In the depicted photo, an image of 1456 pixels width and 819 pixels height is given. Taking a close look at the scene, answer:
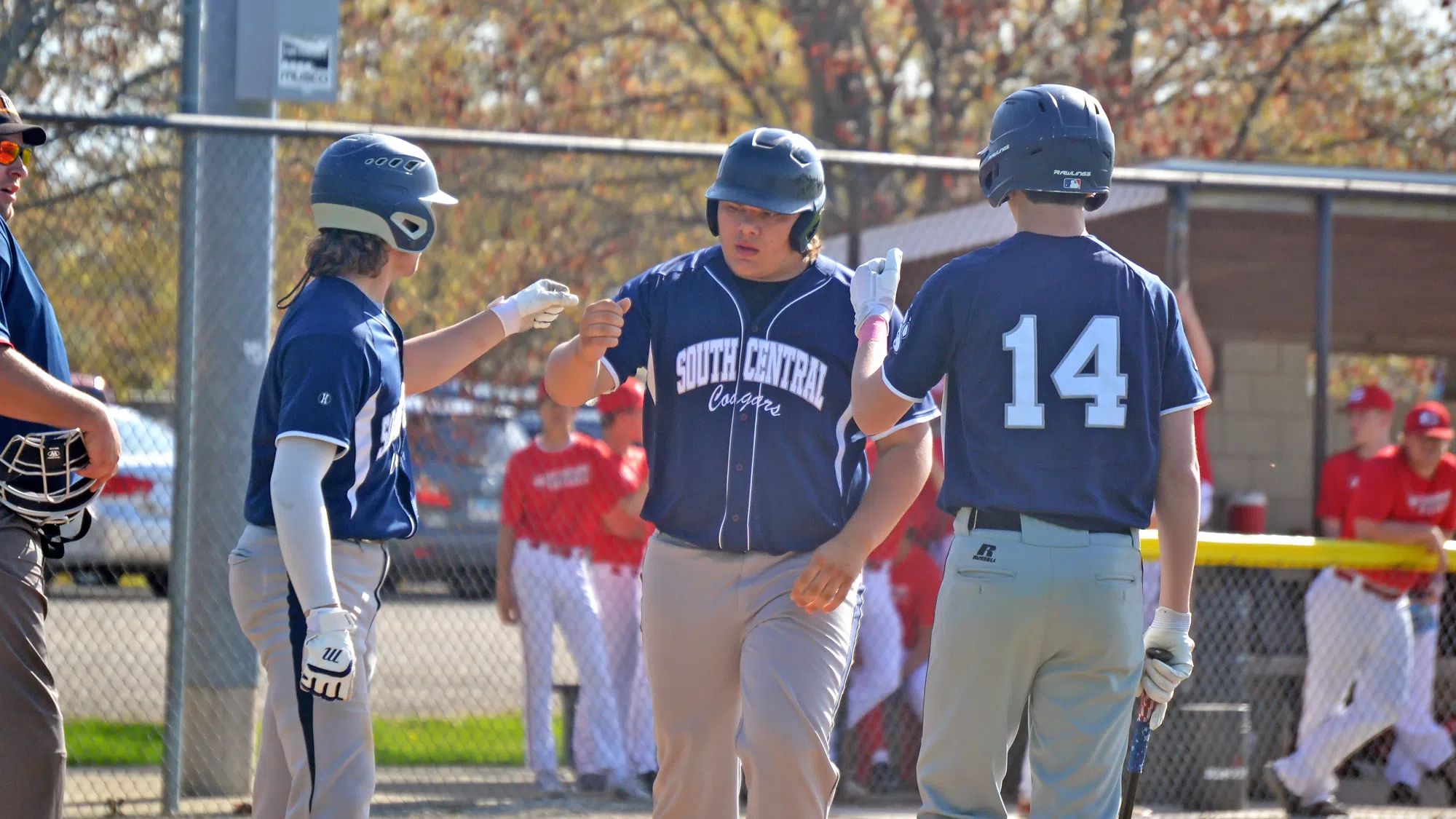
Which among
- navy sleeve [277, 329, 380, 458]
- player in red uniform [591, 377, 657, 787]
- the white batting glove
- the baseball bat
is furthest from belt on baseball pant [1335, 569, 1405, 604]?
navy sleeve [277, 329, 380, 458]

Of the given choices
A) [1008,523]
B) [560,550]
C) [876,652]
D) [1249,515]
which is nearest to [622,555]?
[560,550]

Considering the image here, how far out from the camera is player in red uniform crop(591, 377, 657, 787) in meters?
7.57

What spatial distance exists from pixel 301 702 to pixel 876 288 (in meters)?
1.71

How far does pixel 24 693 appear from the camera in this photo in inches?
146

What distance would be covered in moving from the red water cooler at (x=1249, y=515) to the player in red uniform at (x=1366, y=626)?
260cm

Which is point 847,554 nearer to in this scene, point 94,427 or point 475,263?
point 94,427

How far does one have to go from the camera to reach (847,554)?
152 inches

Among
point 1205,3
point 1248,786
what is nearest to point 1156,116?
point 1205,3

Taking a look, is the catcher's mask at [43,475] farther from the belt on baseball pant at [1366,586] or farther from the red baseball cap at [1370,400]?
the red baseball cap at [1370,400]

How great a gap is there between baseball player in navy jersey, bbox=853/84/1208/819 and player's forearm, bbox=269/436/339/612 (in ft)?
4.43

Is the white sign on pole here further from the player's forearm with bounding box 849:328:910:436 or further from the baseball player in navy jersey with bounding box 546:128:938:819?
the player's forearm with bounding box 849:328:910:436

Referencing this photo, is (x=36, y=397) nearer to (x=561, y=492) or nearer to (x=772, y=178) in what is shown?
(x=772, y=178)

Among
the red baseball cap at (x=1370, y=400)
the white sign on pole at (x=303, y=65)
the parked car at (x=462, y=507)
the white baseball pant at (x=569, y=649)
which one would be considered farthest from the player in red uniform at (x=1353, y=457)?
the parked car at (x=462, y=507)

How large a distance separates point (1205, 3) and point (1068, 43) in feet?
3.87
